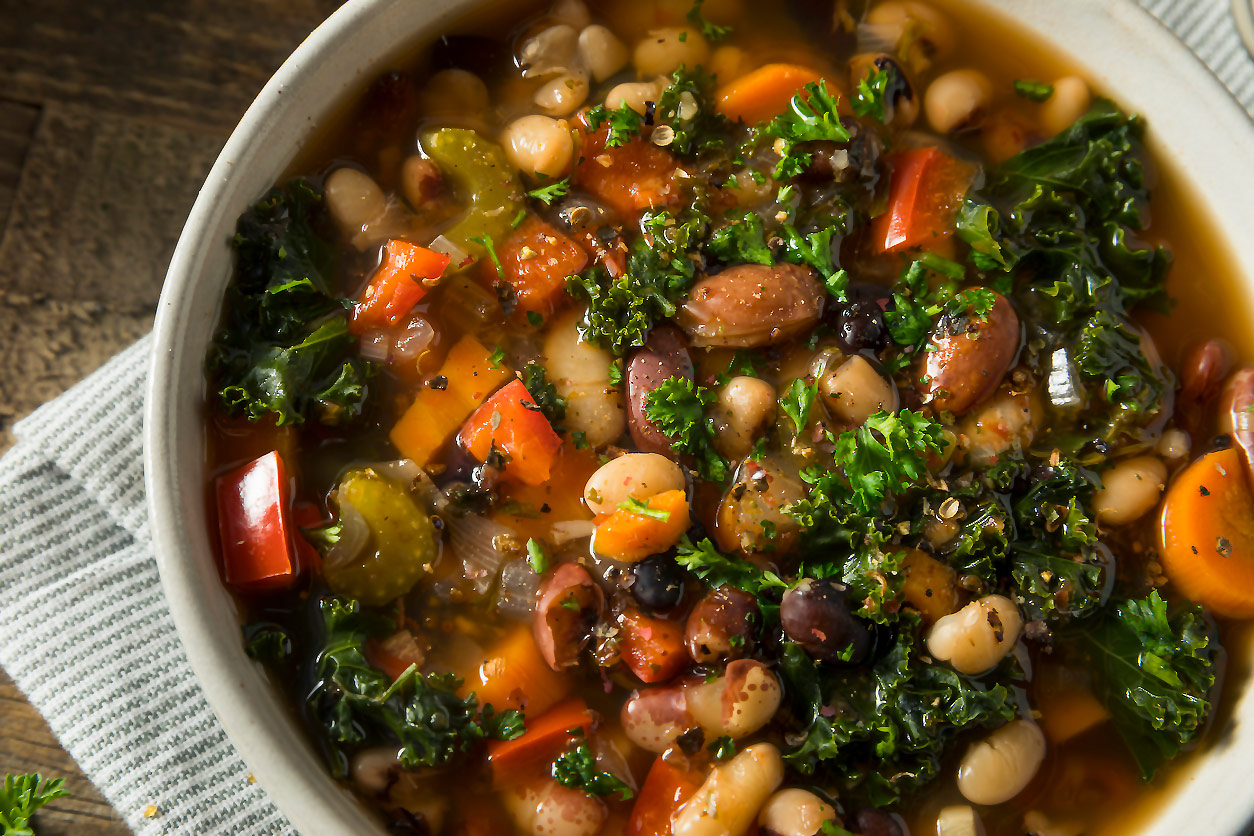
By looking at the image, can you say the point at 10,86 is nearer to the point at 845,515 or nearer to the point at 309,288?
the point at 309,288

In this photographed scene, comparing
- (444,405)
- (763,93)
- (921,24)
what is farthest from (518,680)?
(921,24)

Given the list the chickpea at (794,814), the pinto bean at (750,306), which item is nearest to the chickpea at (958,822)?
the chickpea at (794,814)

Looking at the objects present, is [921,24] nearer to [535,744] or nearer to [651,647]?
[651,647]

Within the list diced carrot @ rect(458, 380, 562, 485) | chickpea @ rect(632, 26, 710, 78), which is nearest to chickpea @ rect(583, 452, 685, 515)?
diced carrot @ rect(458, 380, 562, 485)

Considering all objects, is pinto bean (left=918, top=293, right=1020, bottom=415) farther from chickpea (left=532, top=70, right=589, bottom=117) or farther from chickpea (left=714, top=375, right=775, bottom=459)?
chickpea (left=532, top=70, right=589, bottom=117)

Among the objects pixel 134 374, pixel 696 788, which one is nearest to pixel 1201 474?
pixel 696 788

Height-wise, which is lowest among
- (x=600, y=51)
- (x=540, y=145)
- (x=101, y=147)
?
(x=101, y=147)

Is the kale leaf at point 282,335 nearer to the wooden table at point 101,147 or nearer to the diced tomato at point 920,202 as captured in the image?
the wooden table at point 101,147
